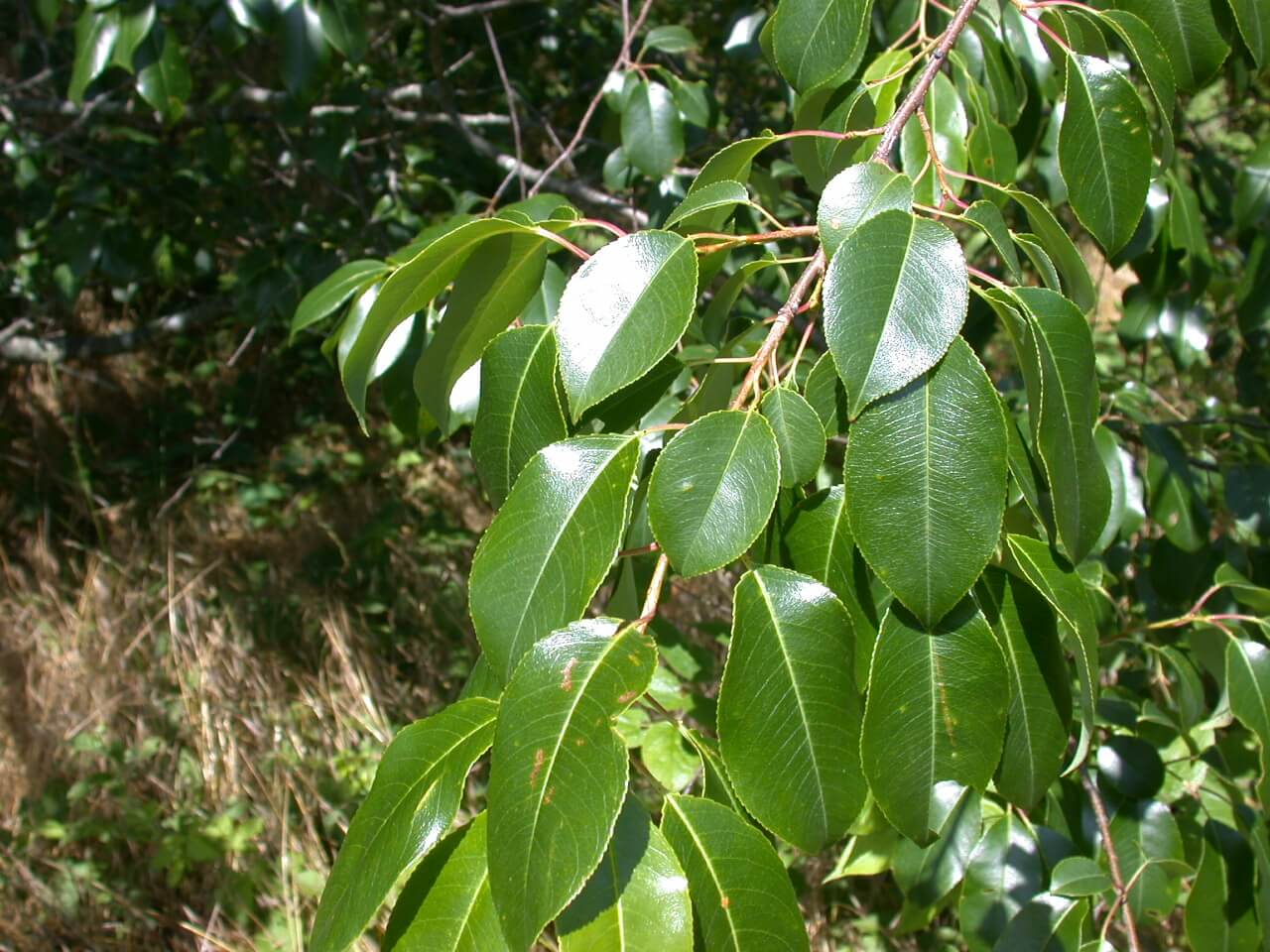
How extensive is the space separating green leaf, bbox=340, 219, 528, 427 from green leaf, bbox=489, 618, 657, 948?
27 cm

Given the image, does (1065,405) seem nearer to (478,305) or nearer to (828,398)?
(828,398)

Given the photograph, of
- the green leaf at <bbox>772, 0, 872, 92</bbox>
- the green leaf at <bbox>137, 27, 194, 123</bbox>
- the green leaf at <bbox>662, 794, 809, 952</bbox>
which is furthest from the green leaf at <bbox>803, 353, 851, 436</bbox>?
the green leaf at <bbox>137, 27, 194, 123</bbox>

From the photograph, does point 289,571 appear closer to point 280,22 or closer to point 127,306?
point 127,306

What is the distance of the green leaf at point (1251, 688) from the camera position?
0.99 metres

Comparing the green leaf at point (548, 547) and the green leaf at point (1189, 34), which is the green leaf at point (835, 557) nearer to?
the green leaf at point (548, 547)

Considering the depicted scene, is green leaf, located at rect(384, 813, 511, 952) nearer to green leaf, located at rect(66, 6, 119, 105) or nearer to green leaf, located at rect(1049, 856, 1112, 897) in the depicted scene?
green leaf, located at rect(1049, 856, 1112, 897)

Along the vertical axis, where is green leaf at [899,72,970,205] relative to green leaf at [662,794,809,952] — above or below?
above

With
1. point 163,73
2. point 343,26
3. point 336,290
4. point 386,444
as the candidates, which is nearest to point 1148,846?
point 336,290

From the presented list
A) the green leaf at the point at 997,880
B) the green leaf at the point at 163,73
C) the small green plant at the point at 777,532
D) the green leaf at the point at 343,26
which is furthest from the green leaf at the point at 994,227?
the green leaf at the point at 163,73

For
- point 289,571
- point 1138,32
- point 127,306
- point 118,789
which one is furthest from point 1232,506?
point 127,306

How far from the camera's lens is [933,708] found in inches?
23.7

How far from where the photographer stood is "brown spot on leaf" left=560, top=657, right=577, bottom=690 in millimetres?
549

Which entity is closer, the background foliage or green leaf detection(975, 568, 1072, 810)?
green leaf detection(975, 568, 1072, 810)

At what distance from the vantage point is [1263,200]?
147 centimetres
